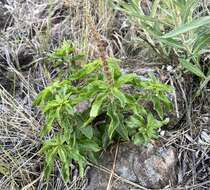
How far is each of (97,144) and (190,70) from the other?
427mm

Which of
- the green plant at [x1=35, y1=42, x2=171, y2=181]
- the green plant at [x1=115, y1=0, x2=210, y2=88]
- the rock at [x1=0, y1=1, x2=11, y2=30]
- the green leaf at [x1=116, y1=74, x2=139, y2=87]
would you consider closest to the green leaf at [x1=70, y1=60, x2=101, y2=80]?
the green plant at [x1=35, y1=42, x2=171, y2=181]

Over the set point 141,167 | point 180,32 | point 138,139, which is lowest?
point 141,167

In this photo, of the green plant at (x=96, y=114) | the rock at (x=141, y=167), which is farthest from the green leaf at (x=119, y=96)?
the rock at (x=141, y=167)

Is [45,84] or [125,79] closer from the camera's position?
[125,79]

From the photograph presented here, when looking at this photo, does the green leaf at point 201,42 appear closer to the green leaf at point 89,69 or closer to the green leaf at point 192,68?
the green leaf at point 192,68

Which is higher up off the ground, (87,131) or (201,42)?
(201,42)

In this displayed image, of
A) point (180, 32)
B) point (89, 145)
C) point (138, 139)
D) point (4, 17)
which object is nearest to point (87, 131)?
point (89, 145)

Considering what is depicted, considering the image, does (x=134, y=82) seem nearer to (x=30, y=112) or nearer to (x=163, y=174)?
(x=163, y=174)

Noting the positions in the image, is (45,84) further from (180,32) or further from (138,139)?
(180,32)

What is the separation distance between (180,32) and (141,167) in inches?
19.1

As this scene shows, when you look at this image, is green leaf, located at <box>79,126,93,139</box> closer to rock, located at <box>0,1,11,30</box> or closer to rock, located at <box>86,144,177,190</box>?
rock, located at <box>86,144,177,190</box>

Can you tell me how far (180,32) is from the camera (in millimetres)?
1435

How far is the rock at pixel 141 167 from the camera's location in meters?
1.59

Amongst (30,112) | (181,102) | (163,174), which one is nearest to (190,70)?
(181,102)
